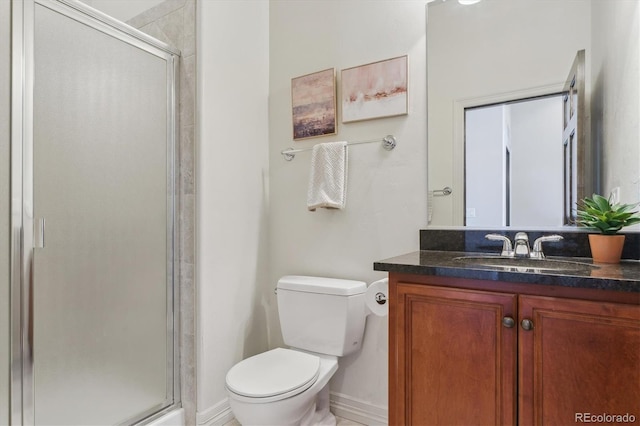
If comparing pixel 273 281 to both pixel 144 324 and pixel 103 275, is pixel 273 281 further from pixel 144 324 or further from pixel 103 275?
pixel 103 275

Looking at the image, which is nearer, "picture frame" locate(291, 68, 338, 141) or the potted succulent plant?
the potted succulent plant

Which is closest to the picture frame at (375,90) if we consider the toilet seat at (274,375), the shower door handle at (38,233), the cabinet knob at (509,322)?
the cabinet knob at (509,322)

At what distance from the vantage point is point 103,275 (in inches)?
59.7

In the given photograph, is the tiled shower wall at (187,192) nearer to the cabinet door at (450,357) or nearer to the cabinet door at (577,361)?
the cabinet door at (450,357)

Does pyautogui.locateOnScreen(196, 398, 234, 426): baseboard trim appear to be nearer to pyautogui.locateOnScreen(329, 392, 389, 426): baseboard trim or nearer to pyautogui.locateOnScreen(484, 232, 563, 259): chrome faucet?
pyautogui.locateOnScreen(329, 392, 389, 426): baseboard trim

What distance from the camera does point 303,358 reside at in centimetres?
170

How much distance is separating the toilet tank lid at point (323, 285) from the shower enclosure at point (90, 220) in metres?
0.58

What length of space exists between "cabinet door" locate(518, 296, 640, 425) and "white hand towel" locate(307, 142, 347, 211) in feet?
3.32

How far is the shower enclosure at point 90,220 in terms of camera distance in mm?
1274

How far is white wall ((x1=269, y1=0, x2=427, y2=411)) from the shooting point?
172 centimetres

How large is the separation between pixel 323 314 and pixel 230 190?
31.3 inches

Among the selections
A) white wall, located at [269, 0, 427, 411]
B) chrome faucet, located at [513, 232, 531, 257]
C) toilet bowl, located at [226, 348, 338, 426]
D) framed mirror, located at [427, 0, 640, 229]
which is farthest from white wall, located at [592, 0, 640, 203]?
toilet bowl, located at [226, 348, 338, 426]

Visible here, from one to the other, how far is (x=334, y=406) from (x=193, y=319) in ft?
2.85

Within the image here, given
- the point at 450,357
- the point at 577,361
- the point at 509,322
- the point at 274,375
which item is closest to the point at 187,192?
the point at 274,375
